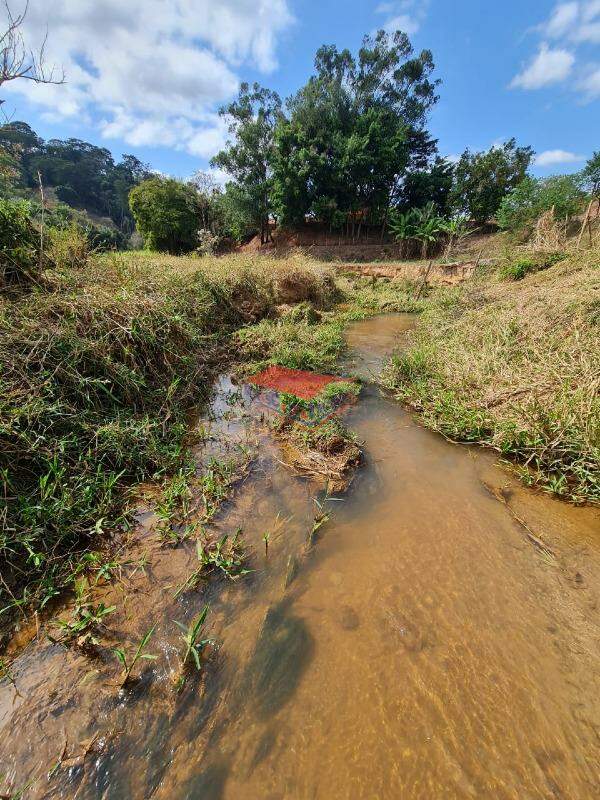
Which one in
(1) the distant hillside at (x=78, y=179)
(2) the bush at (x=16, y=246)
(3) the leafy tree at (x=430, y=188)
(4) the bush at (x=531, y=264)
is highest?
(1) the distant hillside at (x=78, y=179)

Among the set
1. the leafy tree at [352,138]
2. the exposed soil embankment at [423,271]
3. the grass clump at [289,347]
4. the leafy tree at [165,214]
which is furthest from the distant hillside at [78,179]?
the grass clump at [289,347]

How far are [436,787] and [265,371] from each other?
5120 mm

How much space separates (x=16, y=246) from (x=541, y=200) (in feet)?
71.6

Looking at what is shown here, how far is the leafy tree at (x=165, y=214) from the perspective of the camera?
73.3 ft

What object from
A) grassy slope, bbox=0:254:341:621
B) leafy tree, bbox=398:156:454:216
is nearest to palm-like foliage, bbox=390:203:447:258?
leafy tree, bbox=398:156:454:216

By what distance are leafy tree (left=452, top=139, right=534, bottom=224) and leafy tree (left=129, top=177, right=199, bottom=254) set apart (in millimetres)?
19832

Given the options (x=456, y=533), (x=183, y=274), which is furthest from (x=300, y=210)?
(x=456, y=533)

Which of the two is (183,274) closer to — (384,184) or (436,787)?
(436,787)

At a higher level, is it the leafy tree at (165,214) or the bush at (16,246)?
the leafy tree at (165,214)

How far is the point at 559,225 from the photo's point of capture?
39.5 ft

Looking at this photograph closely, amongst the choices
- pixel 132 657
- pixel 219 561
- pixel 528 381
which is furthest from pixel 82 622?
pixel 528 381

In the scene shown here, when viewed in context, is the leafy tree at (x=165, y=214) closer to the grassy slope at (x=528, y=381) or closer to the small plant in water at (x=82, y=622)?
the grassy slope at (x=528, y=381)

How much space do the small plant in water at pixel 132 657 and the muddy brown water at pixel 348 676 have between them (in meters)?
0.06

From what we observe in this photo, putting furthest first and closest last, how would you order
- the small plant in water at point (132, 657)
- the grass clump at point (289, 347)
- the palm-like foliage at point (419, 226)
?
the palm-like foliage at point (419, 226) → the grass clump at point (289, 347) → the small plant in water at point (132, 657)
